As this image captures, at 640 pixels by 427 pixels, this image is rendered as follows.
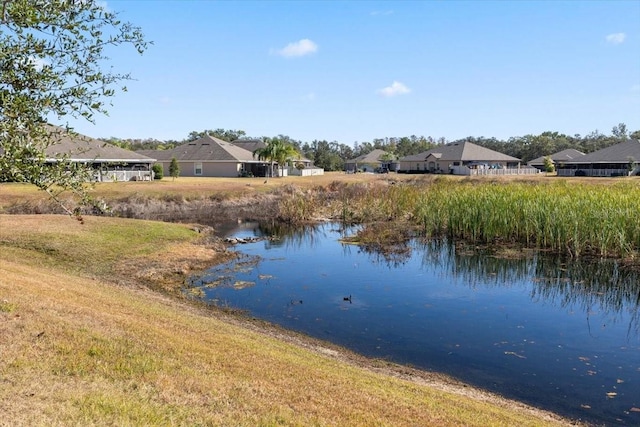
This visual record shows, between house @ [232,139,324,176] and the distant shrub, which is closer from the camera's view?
the distant shrub

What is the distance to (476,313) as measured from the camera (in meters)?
15.5

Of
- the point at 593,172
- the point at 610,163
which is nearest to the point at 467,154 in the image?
the point at 593,172

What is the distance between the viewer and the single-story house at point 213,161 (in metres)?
66.2

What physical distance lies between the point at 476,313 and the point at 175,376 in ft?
35.6

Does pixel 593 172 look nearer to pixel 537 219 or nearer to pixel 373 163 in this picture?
pixel 373 163

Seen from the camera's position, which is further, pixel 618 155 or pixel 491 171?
pixel 491 171

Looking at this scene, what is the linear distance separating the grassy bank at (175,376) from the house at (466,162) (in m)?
63.4

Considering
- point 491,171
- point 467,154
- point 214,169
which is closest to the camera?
point 214,169

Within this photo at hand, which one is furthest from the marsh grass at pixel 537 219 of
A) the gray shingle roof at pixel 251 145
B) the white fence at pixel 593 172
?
the gray shingle roof at pixel 251 145

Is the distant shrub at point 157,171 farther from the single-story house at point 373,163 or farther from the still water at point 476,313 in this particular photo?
the single-story house at point 373,163

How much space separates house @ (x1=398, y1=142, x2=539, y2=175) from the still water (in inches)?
1972

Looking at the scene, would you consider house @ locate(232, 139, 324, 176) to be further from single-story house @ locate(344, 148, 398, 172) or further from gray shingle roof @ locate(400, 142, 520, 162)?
single-story house @ locate(344, 148, 398, 172)

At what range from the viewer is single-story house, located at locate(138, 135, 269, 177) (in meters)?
66.2

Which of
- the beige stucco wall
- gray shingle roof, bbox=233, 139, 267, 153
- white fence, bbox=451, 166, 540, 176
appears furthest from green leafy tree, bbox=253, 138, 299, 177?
white fence, bbox=451, 166, 540, 176
